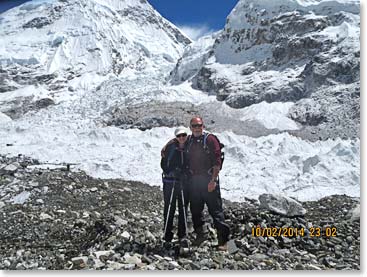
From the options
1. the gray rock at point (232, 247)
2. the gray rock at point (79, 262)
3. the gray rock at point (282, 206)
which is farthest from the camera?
the gray rock at point (282, 206)

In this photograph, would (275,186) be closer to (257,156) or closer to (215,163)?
(257,156)

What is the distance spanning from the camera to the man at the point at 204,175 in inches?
149

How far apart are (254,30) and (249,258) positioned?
40.3 metres

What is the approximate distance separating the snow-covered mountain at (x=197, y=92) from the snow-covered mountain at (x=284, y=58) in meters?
0.12

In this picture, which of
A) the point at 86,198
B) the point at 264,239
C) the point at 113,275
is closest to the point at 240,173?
the point at 86,198

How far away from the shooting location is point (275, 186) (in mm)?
8250

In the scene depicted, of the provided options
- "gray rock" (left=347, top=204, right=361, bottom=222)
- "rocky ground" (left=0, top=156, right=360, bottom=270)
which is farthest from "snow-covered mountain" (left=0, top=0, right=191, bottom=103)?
"gray rock" (left=347, top=204, right=361, bottom=222)

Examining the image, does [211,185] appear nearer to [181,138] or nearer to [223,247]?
[181,138]

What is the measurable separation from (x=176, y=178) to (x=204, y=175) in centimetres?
23

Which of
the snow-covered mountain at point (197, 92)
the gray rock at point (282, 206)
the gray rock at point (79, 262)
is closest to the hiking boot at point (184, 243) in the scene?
the gray rock at point (79, 262)

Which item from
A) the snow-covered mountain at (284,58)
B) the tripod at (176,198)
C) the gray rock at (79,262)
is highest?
the snow-covered mountain at (284,58)
